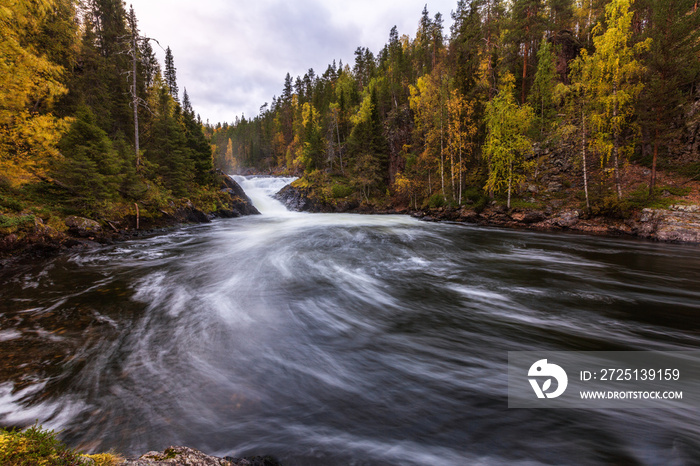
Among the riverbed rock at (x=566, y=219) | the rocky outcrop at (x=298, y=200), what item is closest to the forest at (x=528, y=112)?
the riverbed rock at (x=566, y=219)

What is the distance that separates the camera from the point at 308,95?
61.4 meters

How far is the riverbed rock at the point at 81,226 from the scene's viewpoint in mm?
10540

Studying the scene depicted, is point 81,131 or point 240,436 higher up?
point 81,131

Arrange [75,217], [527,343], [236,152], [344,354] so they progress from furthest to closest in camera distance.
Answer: [236,152] < [75,217] < [527,343] < [344,354]

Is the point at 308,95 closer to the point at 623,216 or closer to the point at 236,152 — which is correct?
the point at 236,152

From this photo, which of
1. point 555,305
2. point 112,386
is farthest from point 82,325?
point 555,305

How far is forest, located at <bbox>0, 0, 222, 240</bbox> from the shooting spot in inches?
344

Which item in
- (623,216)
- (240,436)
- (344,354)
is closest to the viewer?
(240,436)

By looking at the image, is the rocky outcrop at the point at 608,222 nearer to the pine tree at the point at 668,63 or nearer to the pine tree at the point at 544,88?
the pine tree at the point at 668,63

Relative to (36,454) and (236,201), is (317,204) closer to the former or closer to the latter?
(236,201)

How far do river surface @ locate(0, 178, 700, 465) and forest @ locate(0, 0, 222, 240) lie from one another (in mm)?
3950

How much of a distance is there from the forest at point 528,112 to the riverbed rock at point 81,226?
23.2 meters

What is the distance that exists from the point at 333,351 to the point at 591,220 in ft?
62.3

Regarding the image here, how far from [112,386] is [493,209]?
2228cm
